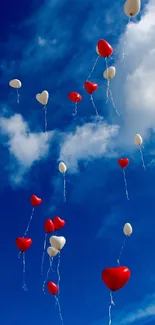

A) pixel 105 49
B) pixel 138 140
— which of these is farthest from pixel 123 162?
pixel 105 49

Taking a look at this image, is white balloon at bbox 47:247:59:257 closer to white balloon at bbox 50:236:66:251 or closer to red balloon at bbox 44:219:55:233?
white balloon at bbox 50:236:66:251

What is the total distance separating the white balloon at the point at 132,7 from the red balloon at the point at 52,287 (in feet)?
28.9

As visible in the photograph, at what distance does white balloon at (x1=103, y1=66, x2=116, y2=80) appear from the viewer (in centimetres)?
1413

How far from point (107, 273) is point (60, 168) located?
631 cm

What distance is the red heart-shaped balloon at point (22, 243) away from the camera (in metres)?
14.5

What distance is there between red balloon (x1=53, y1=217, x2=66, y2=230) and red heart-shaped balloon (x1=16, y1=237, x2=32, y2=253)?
3.69 feet

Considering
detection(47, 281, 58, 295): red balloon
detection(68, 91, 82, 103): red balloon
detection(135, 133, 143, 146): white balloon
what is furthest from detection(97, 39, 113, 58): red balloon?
detection(47, 281, 58, 295): red balloon

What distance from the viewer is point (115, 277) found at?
10.8 metres

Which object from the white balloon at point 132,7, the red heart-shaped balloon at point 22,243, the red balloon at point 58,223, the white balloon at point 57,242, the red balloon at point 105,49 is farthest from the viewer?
the red balloon at point 58,223

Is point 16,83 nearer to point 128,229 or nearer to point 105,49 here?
point 105,49

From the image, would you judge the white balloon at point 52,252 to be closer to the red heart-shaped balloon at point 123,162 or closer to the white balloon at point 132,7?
the red heart-shaped balloon at point 123,162

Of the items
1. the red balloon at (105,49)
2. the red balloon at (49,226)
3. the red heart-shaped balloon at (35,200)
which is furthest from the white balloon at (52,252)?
the red balloon at (105,49)

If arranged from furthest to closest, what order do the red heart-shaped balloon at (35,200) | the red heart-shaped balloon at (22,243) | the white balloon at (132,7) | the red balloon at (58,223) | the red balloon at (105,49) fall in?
the red heart-shaped balloon at (35,200) < the red balloon at (58,223) < the red heart-shaped balloon at (22,243) < the red balloon at (105,49) < the white balloon at (132,7)

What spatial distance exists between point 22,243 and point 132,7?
8.06 m
